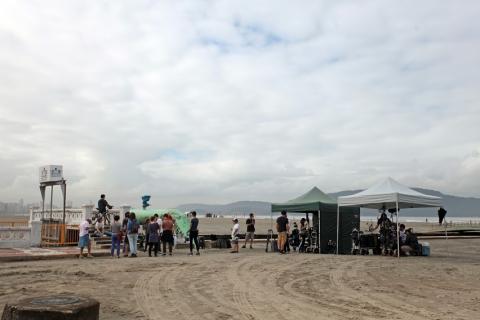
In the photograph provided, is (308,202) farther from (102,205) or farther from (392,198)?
(102,205)

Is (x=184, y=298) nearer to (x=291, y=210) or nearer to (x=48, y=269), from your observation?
(x=48, y=269)

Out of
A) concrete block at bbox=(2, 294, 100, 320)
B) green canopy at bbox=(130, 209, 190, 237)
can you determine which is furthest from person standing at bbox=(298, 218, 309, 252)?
concrete block at bbox=(2, 294, 100, 320)

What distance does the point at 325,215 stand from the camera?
64.0 ft

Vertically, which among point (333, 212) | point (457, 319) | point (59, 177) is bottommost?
point (457, 319)

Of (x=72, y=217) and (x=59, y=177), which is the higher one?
(x=59, y=177)

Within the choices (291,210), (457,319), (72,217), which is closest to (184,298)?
(457,319)

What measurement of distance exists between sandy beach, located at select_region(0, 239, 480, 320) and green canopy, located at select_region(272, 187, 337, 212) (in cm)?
460

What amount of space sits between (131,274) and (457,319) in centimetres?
748

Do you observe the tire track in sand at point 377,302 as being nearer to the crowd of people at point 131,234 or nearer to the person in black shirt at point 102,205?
the crowd of people at point 131,234

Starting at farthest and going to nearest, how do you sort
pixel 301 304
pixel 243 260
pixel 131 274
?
pixel 243 260 < pixel 131 274 < pixel 301 304

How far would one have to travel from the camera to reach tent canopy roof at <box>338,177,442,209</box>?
1677 cm

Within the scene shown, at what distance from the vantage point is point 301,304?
8102mm

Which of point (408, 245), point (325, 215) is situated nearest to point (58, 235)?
point (325, 215)

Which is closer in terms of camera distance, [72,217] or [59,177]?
[59,177]
